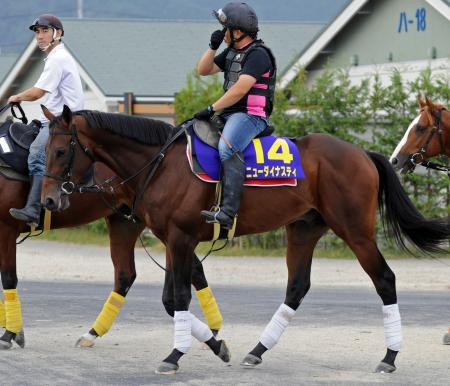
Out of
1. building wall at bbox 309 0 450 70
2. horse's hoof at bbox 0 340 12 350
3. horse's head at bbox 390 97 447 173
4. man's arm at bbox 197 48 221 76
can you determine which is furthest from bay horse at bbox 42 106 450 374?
building wall at bbox 309 0 450 70

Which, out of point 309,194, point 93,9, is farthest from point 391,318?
point 93,9

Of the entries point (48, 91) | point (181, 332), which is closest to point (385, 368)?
point (181, 332)

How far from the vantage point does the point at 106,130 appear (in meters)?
10.6

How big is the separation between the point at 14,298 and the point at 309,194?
3.01 m

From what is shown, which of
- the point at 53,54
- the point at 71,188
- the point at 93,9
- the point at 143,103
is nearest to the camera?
the point at 71,188

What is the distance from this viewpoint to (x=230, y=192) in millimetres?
10273

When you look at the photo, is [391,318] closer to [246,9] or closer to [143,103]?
[246,9]

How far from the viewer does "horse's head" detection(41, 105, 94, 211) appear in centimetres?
1043

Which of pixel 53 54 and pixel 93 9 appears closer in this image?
pixel 53 54

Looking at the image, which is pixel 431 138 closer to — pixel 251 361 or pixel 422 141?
pixel 422 141

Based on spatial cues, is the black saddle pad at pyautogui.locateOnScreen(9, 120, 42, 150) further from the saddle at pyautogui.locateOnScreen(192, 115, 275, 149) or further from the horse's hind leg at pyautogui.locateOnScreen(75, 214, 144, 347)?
the saddle at pyautogui.locateOnScreen(192, 115, 275, 149)

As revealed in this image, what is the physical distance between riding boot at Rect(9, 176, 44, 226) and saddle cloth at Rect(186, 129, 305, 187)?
2009 mm

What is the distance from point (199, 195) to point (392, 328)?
77.3 inches

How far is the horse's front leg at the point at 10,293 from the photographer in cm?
1154
